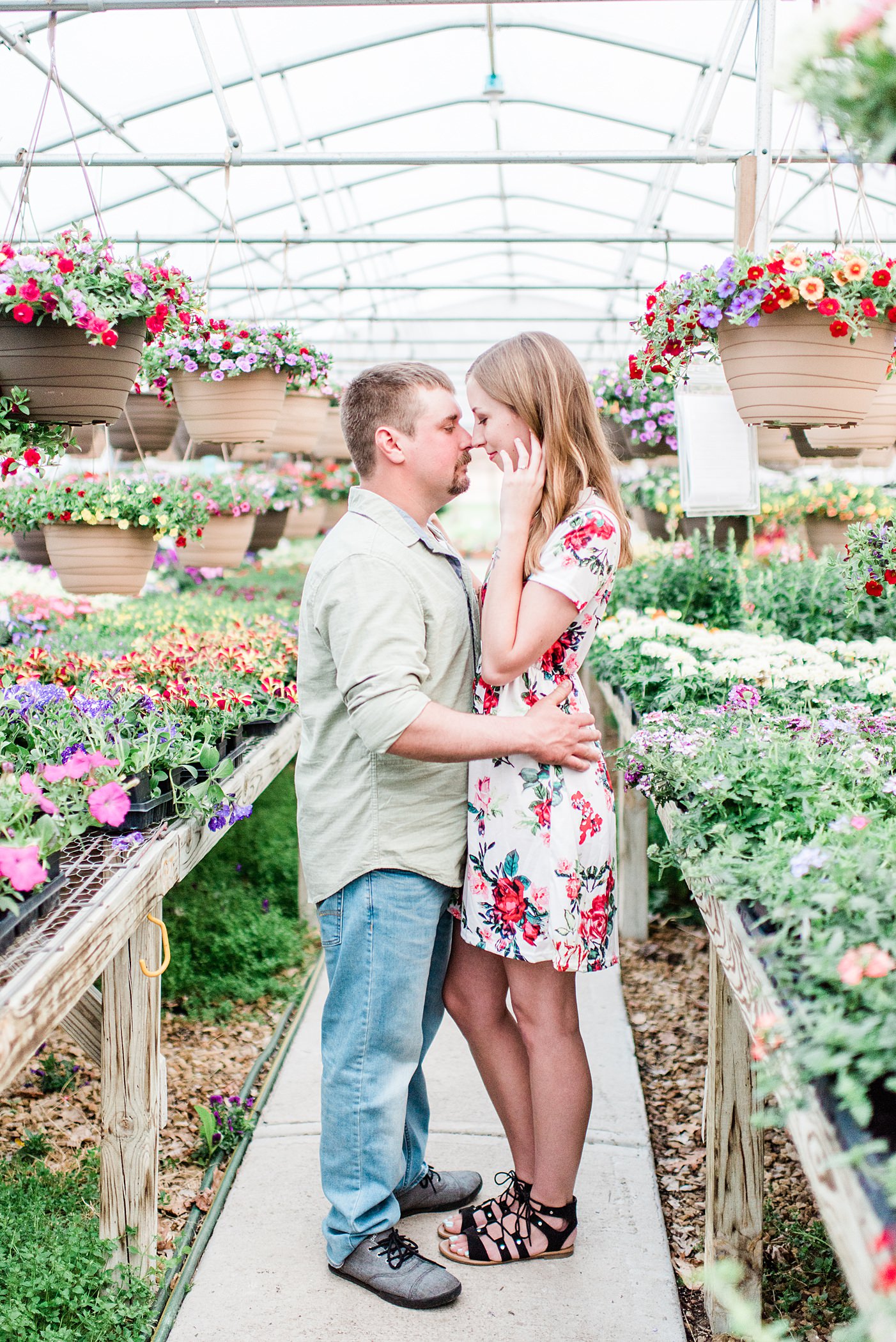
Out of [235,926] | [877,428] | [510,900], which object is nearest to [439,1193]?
[510,900]

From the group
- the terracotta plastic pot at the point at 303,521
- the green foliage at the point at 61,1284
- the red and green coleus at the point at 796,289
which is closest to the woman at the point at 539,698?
the red and green coleus at the point at 796,289

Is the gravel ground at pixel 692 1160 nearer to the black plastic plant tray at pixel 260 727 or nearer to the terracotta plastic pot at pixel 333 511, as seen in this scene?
the black plastic plant tray at pixel 260 727

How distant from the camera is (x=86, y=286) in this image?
198cm

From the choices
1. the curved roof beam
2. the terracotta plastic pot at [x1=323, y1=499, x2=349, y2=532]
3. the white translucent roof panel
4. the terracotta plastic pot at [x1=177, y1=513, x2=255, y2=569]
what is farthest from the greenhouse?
the terracotta plastic pot at [x1=323, y1=499, x2=349, y2=532]

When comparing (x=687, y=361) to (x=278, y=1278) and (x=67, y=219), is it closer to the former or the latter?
(x=278, y=1278)

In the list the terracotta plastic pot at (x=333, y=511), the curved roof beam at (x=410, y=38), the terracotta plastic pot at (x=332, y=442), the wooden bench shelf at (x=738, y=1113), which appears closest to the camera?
the wooden bench shelf at (x=738, y=1113)

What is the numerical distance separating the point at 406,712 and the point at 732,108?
17.5 ft

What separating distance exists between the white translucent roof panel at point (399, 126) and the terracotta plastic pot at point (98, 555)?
3.32 feet

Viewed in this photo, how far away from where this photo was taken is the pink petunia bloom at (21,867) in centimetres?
145

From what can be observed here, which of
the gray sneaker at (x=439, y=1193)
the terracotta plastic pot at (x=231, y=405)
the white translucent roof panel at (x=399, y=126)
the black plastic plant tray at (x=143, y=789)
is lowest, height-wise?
the gray sneaker at (x=439, y=1193)

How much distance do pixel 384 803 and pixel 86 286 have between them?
1.05 meters

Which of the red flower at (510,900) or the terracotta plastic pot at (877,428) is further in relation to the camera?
the terracotta plastic pot at (877,428)

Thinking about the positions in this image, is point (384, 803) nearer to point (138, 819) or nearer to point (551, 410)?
point (138, 819)

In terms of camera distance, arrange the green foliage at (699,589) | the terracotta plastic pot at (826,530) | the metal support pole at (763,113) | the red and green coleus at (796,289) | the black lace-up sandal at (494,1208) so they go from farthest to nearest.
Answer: the terracotta plastic pot at (826,530), the green foliage at (699,589), the metal support pole at (763,113), the black lace-up sandal at (494,1208), the red and green coleus at (796,289)
